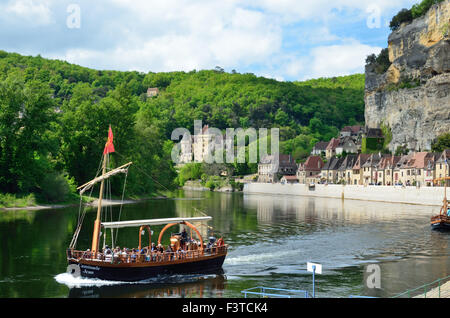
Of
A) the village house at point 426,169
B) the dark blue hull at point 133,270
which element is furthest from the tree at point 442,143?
the dark blue hull at point 133,270

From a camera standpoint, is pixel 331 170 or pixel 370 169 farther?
pixel 331 170

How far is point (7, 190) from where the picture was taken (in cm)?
8281

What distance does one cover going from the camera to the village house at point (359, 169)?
149250 mm

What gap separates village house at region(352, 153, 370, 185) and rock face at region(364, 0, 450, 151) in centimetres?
932

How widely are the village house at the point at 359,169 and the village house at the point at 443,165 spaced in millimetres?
35080

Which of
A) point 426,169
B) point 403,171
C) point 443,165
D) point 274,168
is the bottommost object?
point 403,171

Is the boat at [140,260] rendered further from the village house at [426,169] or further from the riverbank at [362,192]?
the village house at [426,169]

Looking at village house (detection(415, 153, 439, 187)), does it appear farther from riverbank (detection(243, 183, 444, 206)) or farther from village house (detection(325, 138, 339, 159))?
village house (detection(325, 138, 339, 159))

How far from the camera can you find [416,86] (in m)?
144

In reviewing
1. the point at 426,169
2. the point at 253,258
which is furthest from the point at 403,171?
the point at 253,258

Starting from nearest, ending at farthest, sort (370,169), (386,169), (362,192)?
1. (362,192)
2. (386,169)
3. (370,169)

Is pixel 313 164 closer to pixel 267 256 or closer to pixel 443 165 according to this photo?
pixel 443 165

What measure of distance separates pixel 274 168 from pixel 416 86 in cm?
6260
